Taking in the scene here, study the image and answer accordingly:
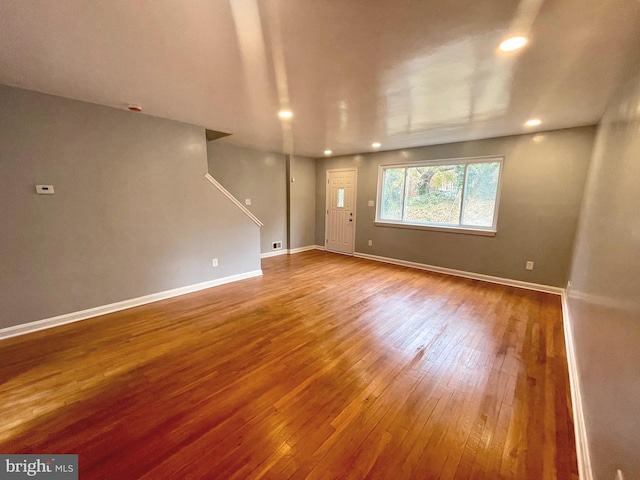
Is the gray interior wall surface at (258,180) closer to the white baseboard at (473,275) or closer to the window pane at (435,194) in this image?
the white baseboard at (473,275)

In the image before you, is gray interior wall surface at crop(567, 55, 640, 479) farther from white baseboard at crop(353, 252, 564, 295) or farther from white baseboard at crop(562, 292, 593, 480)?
white baseboard at crop(353, 252, 564, 295)

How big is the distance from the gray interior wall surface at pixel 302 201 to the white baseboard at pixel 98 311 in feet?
8.42

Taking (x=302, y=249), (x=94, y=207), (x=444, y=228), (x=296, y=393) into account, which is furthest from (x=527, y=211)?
(x=94, y=207)

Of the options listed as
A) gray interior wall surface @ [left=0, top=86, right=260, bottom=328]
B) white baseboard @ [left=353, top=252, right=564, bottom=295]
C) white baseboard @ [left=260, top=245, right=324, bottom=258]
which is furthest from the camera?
white baseboard @ [left=260, top=245, right=324, bottom=258]

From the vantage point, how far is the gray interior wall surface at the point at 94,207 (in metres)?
2.47

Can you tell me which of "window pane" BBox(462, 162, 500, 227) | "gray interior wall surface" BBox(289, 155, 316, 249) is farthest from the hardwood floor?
"gray interior wall surface" BBox(289, 155, 316, 249)

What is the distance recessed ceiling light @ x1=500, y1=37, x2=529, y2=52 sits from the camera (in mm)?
1606

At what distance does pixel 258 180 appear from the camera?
5609 millimetres

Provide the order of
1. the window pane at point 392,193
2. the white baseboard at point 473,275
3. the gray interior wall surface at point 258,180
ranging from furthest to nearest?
the window pane at point 392,193 → the gray interior wall surface at point 258,180 → the white baseboard at point 473,275

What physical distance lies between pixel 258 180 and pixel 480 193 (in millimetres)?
4342

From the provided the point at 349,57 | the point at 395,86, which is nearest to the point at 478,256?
the point at 395,86

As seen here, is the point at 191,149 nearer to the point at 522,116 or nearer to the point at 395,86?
the point at 395,86

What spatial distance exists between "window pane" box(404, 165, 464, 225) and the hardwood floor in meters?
2.13

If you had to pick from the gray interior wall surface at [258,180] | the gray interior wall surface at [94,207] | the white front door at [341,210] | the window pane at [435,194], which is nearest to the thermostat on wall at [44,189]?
the gray interior wall surface at [94,207]
